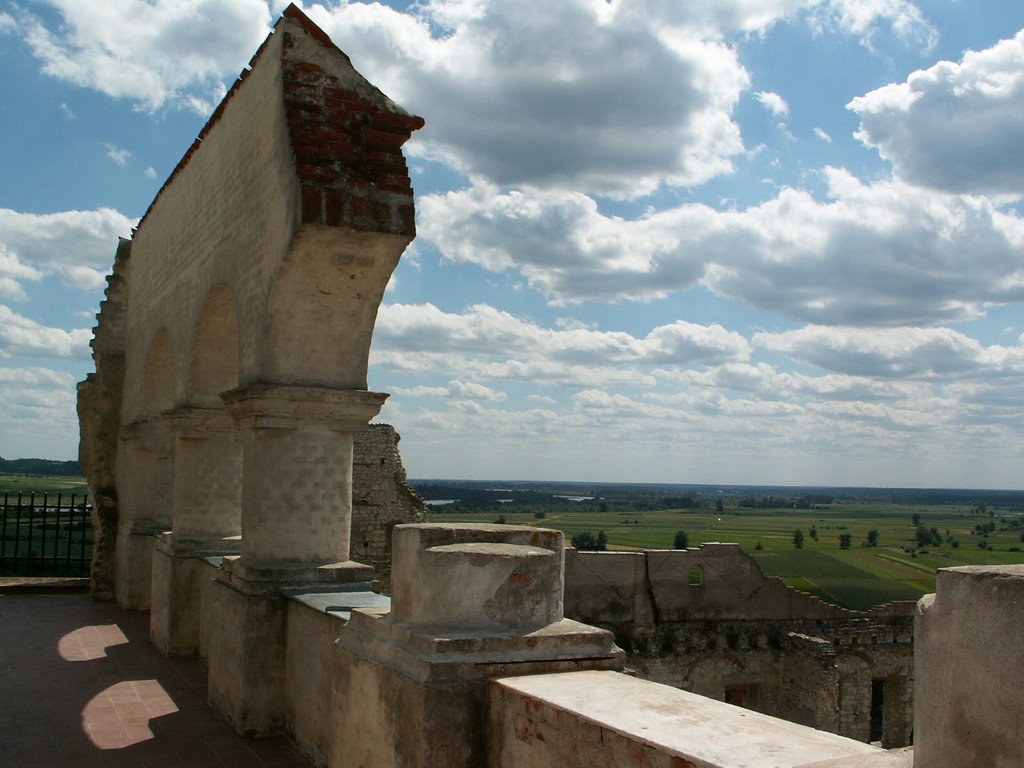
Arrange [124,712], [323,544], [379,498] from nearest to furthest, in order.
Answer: [323,544], [124,712], [379,498]

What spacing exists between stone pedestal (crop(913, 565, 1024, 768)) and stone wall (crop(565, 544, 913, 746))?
17.8 m

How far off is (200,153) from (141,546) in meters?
5.52

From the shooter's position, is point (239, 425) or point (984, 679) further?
point (239, 425)

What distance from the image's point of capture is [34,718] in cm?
727

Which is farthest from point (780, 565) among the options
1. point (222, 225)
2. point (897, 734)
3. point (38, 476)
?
point (38, 476)

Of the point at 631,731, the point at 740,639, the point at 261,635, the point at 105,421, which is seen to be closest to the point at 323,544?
the point at 261,635

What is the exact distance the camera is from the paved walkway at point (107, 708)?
6.36m

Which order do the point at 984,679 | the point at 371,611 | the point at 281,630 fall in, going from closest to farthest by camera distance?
1. the point at 984,679
2. the point at 371,611
3. the point at 281,630

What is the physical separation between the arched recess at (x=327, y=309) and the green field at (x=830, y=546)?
44.6 feet

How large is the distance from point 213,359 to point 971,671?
854 cm

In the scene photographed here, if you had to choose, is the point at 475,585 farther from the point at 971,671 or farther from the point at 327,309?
the point at 327,309

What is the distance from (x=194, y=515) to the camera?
32.6 ft

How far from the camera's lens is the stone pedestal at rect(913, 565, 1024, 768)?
1883 millimetres

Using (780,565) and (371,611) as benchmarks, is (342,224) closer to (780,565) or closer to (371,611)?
(371,611)
